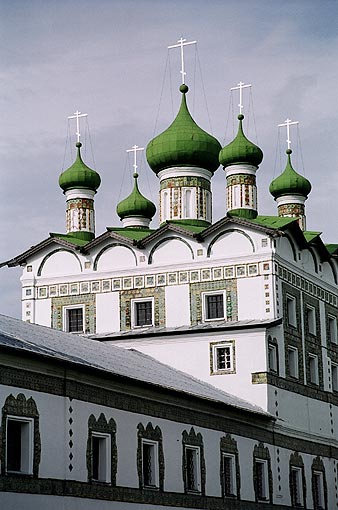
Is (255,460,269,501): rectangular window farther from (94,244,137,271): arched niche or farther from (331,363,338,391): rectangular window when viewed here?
(94,244,137,271): arched niche

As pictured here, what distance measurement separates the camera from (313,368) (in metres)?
30.6

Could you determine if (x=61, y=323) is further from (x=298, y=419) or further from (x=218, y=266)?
(x=298, y=419)

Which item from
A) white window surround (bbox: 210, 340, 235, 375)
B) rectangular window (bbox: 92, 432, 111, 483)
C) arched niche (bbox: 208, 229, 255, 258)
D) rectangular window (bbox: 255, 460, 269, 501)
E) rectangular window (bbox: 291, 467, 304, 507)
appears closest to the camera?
rectangular window (bbox: 92, 432, 111, 483)

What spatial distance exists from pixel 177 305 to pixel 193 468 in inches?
237

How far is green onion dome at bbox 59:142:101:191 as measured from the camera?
107 feet

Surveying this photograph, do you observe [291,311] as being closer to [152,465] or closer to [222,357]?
[222,357]

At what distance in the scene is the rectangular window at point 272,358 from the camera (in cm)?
2780

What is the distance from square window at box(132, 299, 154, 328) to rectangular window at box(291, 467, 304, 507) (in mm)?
5306

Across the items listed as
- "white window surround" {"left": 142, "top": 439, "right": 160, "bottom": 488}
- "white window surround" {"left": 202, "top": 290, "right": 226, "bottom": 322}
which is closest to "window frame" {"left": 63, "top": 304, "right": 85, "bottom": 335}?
"white window surround" {"left": 202, "top": 290, "right": 226, "bottom": 322}

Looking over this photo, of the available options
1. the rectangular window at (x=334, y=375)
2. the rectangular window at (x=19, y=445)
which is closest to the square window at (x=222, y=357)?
the rectangular window at (x=334, y=375)

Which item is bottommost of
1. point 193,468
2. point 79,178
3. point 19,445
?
point 19,445

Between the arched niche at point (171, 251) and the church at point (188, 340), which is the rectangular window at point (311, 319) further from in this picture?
the arched niche at point (171, 251)

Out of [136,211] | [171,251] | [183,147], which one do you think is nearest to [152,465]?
[171,251]

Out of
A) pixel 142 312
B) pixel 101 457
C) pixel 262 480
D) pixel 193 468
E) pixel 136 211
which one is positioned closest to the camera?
pixel 101 457
